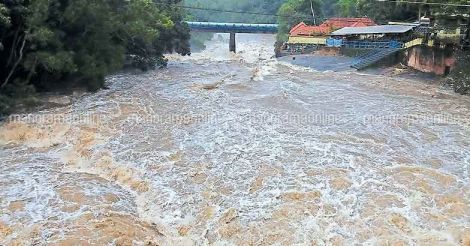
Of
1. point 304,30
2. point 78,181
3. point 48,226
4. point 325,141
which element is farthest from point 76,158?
point 304,30

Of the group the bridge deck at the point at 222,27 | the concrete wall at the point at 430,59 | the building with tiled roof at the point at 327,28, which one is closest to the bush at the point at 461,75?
the concrete wall at the point at 430,59

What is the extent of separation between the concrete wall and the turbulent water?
5979 mm

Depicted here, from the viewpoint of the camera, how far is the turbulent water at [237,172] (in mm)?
8414

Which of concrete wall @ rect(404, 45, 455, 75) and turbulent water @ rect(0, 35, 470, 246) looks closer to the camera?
turbulent water @ rect(0, 35, 470, 246)

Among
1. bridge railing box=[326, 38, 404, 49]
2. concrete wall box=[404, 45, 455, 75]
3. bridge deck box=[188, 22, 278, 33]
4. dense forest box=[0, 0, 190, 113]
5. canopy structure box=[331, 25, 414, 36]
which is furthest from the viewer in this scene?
bridge deck box=[188, 22, 278, 33]

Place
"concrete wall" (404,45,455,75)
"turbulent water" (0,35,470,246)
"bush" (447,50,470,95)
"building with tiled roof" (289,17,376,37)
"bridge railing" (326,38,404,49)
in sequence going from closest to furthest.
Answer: "turbulent water" (0,35,470,246)
"bush" (447,50,470,95)
"concrete wall" (404,45,455,75)
"bridge railing" (326,38,404,49)
"building with tiled roof" (289,17,376,37)

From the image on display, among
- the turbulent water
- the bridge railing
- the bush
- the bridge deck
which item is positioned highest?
the bridge deck

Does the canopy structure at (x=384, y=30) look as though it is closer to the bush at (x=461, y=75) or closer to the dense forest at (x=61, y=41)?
the bush at (x=461, y=75)

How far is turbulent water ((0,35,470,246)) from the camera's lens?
841 cm

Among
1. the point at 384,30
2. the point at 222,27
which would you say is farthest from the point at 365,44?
the point at 222,27

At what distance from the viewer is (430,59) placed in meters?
25.3

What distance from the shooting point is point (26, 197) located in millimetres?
9516

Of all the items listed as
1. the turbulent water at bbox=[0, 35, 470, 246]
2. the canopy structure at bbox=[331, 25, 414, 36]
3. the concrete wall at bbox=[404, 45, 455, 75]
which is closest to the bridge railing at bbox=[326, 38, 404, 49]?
the canopy structure at bbox=[331, 25, 414, 36]

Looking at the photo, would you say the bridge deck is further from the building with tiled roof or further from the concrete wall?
the concrete wall
